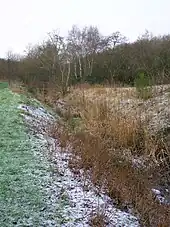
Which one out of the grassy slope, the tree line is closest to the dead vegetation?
the grassy slope

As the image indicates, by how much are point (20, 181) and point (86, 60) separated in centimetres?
2969

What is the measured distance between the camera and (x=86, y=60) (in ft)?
113

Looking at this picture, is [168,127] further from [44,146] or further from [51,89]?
[51,89]

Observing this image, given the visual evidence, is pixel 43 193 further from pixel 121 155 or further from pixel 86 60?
pixel 86 60

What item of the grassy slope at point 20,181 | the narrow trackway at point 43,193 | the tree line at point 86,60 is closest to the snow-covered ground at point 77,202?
the narrow trackway at point 43,193

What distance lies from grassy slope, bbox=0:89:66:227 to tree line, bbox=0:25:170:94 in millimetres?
13043

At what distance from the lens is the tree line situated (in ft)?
75.2

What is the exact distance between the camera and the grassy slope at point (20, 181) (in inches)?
170

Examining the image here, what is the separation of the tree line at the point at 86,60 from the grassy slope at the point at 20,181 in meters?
13.0

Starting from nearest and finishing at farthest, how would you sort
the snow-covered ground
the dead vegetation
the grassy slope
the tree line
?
the grassy slope, the snow-covered ground, the dead vegetation, the tree line

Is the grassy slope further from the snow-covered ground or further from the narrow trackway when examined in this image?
the snow-covered ground

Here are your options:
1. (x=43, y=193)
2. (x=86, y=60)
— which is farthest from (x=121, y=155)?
(x=86, y=60)

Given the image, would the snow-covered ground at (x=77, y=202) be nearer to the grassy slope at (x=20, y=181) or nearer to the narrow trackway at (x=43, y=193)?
the narrow trackway at (x=43, y=193)

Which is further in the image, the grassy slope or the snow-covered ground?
the snow-covered ground
